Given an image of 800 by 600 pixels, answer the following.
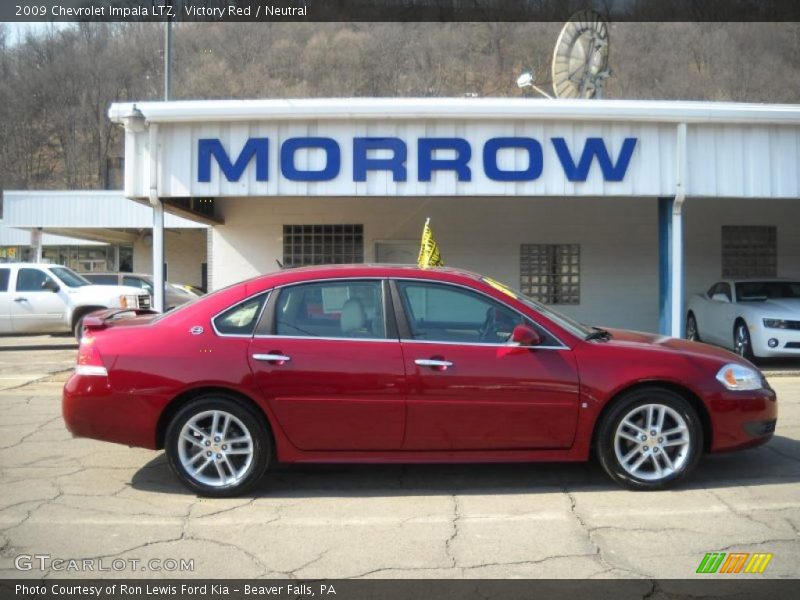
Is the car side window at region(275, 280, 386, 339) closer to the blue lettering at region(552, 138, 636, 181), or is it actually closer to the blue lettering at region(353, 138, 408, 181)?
the blue lettering at region(353, 138, 408, 181)

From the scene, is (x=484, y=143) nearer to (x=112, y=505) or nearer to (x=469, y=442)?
(x=469, y=442)

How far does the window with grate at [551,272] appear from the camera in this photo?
49.1 ft

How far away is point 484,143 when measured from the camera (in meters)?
11.0

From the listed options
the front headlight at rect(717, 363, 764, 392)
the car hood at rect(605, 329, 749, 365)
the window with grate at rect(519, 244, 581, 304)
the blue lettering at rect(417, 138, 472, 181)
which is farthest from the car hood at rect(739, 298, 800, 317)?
the front headlight at rect(717, 363, 764, 392)

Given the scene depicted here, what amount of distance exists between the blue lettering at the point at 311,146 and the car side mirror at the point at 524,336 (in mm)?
6513

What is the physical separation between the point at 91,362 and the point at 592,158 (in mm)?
8053

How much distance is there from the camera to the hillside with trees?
47344mm

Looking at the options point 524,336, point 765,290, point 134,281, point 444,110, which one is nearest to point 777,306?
point 765,290

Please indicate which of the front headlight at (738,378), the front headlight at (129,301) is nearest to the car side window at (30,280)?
the front headlight at (129,301)

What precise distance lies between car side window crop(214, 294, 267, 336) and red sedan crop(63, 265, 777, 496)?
11 mm

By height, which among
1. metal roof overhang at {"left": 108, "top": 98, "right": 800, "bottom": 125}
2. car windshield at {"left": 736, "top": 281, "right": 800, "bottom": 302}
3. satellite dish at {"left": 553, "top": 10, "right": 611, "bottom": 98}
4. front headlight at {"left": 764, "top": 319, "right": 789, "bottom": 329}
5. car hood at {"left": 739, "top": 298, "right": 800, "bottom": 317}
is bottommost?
front headlight at {"left": 764, "top": 319, "right": 789, "bottom": 329}

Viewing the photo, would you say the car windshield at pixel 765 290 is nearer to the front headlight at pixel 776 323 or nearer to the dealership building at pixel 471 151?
the front headlight at pixel 776 323

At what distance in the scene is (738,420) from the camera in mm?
5176

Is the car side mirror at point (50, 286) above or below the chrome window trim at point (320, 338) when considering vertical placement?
above
